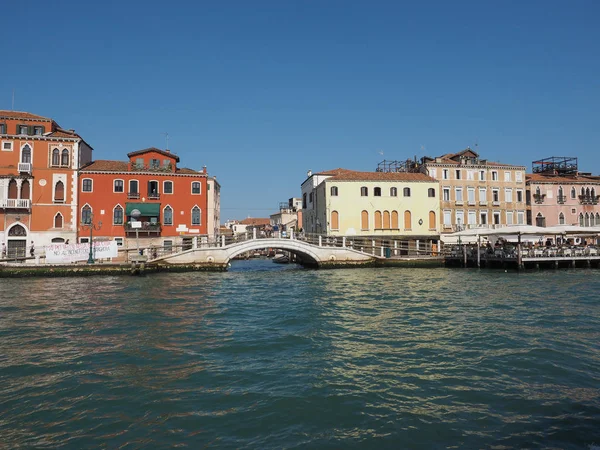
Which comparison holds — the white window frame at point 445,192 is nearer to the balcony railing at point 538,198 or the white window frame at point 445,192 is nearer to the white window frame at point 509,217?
the white window frame at point 509,217

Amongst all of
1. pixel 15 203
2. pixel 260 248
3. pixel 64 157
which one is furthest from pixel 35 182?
pixel 260 248

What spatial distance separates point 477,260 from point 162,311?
25528 millimetres

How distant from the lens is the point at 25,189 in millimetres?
34188

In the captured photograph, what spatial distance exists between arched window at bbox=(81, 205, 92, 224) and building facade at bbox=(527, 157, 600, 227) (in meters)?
43.5

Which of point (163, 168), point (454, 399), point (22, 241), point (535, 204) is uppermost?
point (163, 168)

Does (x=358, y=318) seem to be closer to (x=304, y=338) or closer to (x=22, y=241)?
(x=304, y=338)

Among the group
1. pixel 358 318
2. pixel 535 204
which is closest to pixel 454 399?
pixel 358 318

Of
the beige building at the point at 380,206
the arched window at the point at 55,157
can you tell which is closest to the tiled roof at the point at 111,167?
the arched window at the point at 55,157

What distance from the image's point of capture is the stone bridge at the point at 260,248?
31.0 meters

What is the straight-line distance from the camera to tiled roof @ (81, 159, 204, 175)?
3638 cm

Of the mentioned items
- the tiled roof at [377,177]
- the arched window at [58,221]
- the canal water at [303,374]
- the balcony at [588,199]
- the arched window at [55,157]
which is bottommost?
the canal water at [303,374]

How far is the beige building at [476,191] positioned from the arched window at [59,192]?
33.7m

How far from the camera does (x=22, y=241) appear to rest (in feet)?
111

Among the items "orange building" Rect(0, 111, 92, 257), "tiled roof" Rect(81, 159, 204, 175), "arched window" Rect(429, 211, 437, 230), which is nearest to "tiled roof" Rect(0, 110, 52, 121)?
"orange building" Rect(0, 111, 92, 257)
